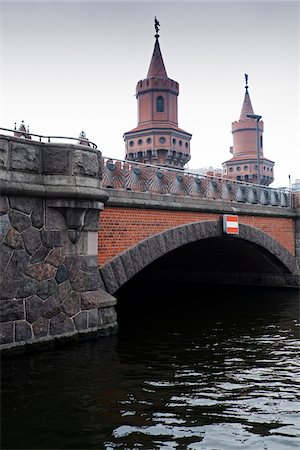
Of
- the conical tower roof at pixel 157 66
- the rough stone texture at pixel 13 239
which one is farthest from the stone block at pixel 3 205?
the conical tower roof at pixel 157 66

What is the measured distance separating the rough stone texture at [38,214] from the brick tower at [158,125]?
38376mm

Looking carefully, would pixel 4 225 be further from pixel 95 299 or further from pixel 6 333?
pixel 95 299

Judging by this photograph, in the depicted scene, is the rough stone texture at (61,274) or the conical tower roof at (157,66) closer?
the rough stone texture at (61,274)

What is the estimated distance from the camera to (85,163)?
1002 centimetres

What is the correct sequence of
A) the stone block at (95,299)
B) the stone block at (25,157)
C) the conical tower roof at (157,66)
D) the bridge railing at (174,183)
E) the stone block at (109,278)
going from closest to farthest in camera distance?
the stone block at (25,157) → the stone block at (95,299) → the stone block at (109,278) → the bridge railing at (174,183) → the conical tower roof at (157,66)

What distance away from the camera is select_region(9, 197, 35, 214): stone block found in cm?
902

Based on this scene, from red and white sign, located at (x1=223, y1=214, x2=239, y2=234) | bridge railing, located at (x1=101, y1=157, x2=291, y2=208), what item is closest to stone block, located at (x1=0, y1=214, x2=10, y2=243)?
bridge railing, located at (x1=101, y1=157, x2=291, y2=208)

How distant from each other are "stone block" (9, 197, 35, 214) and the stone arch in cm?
242

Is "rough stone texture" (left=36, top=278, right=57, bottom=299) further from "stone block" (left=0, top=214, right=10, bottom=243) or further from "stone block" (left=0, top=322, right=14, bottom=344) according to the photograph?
"stone block" (left=0, top=214, right=10, bottom=243)

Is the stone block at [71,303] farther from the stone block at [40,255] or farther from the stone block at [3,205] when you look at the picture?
the stone block at [3,205]

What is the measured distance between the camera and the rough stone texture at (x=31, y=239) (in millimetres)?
9195

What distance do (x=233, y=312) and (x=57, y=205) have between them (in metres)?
8.21

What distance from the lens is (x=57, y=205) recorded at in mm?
9648

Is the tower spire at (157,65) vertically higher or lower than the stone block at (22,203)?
higher
